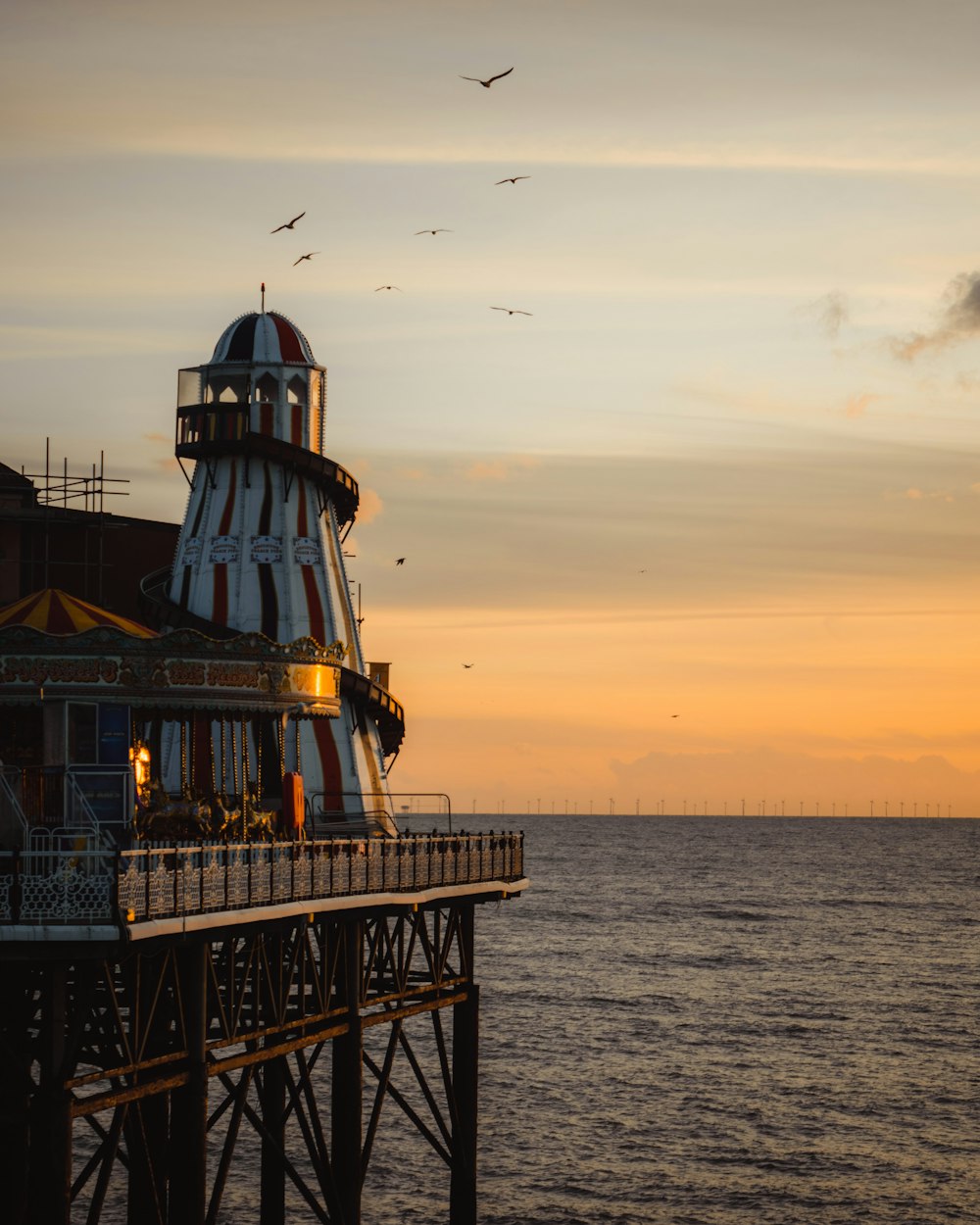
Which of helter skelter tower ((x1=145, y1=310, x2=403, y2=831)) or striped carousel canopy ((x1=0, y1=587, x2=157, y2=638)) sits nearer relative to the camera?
striped carousel canopy ((x1=0, y1=587, x2=157, y2=638))

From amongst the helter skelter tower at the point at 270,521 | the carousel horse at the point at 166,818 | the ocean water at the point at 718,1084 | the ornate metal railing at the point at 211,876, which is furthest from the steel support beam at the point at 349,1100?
the helter skelter tower at the point at 270,521

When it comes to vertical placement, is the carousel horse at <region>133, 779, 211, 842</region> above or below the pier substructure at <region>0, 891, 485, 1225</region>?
above

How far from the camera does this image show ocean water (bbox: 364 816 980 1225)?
46.6 meters

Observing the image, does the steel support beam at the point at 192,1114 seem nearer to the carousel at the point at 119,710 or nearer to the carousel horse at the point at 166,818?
the carousel at the point at 119,710

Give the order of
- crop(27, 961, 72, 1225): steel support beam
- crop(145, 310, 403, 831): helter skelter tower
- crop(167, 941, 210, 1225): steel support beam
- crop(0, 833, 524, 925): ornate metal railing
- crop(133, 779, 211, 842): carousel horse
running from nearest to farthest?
crop(27, 961, 72, 1225): steel support beam, crop(0, 833, 524, 925): ornate metal railing, crop(167, 941, 210, 1225): steel support beam, crop(133, 779, 211, 842): carousel horse, crop(145, 310, 403, 831): helter skelter tower

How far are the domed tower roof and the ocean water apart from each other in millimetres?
24652

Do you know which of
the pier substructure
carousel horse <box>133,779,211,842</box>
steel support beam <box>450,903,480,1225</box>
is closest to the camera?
the pier substructure

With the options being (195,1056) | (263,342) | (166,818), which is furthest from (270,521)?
(195,1056)

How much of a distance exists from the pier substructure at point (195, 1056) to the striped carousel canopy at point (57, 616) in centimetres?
574

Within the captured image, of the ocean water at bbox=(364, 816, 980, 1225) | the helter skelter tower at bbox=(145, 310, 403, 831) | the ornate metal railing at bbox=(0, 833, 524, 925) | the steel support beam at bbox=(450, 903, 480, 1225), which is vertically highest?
the helter skelter tower at bbox=(145, 310, 403, 831)

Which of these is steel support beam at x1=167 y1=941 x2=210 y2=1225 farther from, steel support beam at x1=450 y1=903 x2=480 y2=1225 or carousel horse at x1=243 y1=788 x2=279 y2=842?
steel support beam at x1=450 y1=903 x2=480 y2=1225

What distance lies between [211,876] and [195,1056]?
104 inches

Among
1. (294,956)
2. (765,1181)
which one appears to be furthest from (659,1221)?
(294,956)

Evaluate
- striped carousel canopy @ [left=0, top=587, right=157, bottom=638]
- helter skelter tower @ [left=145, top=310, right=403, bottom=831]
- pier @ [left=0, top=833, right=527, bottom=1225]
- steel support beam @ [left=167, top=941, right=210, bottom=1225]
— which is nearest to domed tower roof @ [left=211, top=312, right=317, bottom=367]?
→ helter skelter tower @ [left=145, top=310, right=403, bottom=831]
